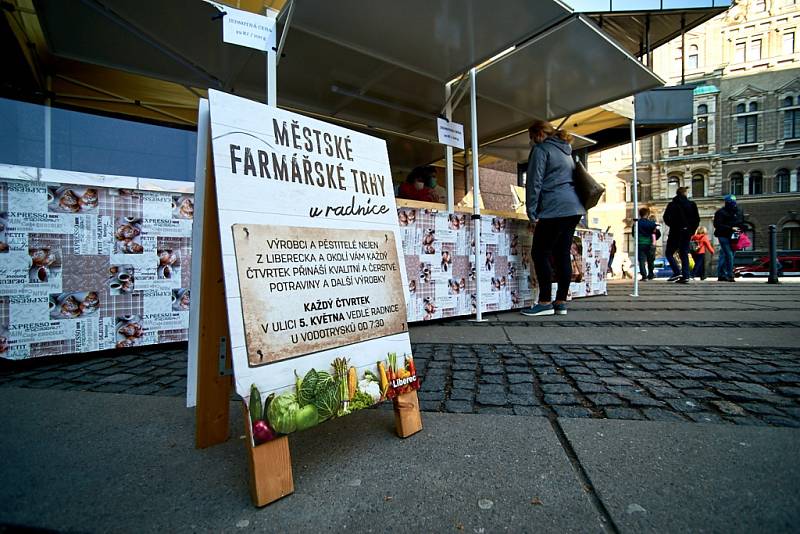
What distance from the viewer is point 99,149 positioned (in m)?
3.82

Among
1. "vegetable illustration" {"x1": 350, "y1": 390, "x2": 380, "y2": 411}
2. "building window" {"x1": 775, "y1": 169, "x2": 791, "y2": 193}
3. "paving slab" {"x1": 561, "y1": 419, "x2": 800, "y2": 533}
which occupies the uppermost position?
"building window" {"x1": 775, "y1": 169, "x2": 791, "y2": 193}

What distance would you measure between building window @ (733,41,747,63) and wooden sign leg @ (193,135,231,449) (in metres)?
50.2

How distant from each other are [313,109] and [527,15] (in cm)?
296

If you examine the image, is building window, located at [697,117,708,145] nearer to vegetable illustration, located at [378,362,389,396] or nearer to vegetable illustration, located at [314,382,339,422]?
vegetable illustration, located at [378,362,389,396]

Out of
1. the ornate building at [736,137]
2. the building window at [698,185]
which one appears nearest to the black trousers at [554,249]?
the ornate building at [736,137]

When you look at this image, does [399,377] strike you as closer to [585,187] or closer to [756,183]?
[585,187]

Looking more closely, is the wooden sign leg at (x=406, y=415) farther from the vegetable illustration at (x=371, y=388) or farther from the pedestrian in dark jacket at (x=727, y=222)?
the pedestrian in dark jacket at (x=727, y=222)

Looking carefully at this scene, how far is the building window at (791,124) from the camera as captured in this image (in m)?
33.4

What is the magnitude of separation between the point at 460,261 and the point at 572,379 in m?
2.09

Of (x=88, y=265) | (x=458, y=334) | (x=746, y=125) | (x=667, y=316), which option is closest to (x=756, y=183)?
(x=746, y=125)

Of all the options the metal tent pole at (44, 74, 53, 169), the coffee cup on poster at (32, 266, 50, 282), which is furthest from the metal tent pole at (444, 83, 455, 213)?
the metal tent pole at (44, 74, 53, 169)

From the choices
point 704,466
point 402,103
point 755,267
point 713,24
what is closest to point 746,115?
point 713,24

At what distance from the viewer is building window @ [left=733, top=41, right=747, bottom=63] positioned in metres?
35.4

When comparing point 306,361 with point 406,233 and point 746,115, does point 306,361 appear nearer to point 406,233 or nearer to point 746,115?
point 406,233
